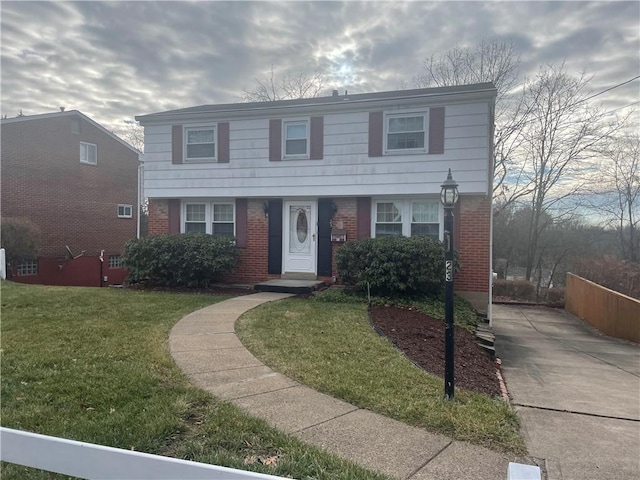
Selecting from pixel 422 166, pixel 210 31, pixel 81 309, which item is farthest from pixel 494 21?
pixel 81 309

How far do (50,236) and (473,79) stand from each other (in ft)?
74.4

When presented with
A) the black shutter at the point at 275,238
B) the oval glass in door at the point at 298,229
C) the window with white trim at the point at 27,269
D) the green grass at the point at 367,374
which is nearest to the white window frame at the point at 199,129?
the black shutter at the point at 275,238

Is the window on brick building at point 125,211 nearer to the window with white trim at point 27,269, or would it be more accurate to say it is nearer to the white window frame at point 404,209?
the window with white trim at point 27,269

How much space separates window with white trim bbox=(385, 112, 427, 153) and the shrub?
9228 mm

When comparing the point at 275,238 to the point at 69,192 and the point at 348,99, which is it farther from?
the point at 69,192

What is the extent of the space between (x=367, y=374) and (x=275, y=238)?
7818 millimetres

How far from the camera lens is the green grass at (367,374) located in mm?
3463

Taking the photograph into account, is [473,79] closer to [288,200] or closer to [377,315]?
[288,200]

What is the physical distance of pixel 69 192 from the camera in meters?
20.4

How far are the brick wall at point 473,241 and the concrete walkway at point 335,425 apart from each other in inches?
277

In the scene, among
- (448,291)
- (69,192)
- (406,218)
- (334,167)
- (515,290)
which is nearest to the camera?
(448,291)

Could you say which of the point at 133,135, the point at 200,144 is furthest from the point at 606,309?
the point at 133,135

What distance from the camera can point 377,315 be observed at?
8.02 m

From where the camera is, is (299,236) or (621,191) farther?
(621,191)
